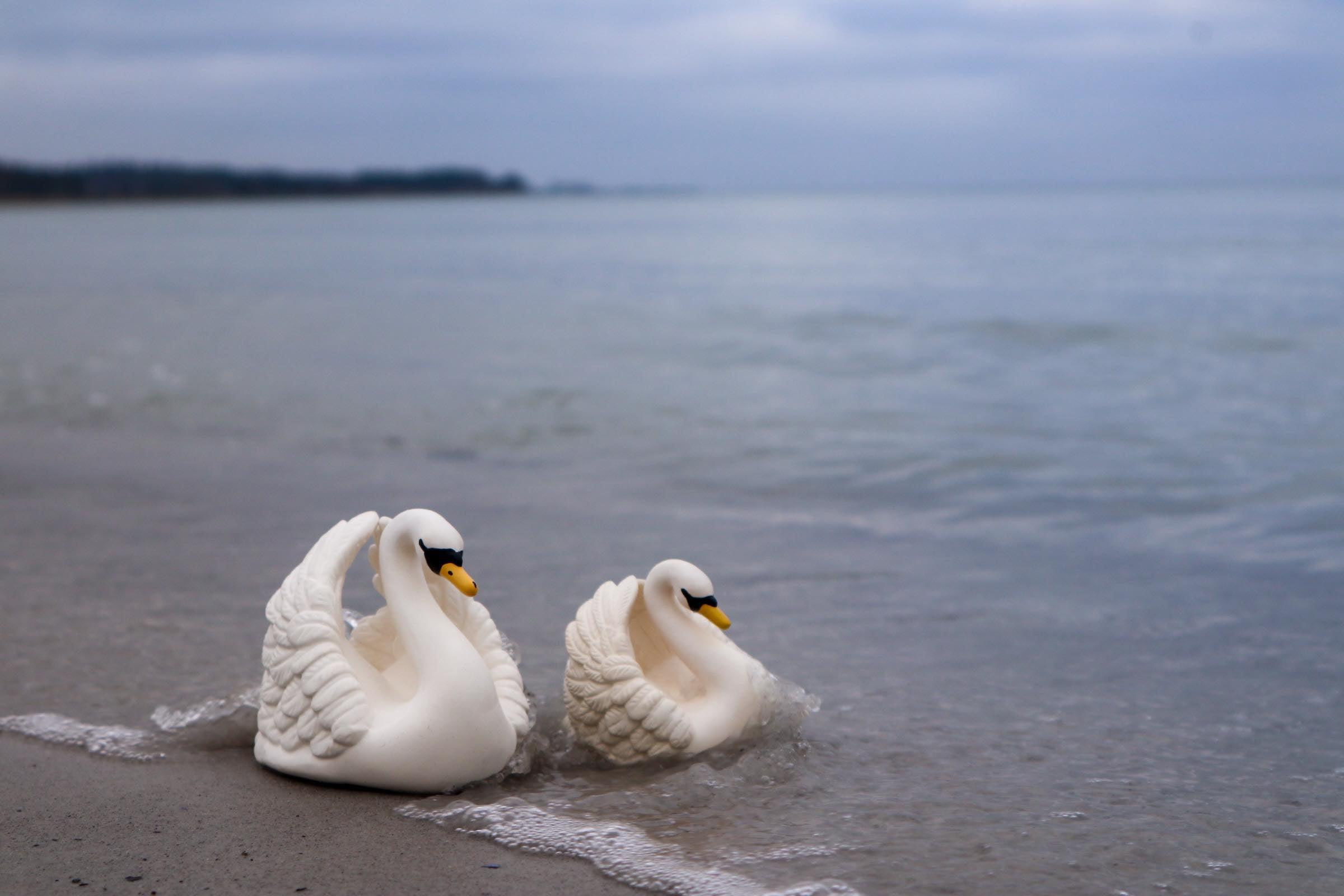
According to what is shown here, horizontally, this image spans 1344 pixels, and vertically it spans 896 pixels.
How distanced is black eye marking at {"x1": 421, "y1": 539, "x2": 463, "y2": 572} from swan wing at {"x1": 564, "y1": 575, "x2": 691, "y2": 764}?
643mm

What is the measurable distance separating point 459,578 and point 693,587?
0.94m

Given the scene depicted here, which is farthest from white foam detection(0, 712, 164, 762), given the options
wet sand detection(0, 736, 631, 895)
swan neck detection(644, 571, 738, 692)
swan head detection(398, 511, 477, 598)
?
swan neck detection(644, 571, 738, 692)

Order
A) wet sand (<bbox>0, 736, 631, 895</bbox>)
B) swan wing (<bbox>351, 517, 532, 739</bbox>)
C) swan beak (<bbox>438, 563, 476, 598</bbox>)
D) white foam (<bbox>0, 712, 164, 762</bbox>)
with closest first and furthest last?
wet sand (<bbox>0, 736, 631, 895</bbox>)
swan beak (<bbox>438, 563, 476, 598</bbox>)
swan wing (<bbox>351, 517, 532, 739</bbox>)
white foam (<bbox>0, 712, 164, 762</bbox>)

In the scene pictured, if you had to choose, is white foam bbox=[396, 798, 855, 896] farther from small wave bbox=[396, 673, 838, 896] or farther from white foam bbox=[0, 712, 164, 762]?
white foam bbox=[0, 712, 164, 762]

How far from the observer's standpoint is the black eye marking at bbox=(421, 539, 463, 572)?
439cm

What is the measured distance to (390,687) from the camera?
15.4ft

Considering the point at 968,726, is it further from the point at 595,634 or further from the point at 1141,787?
the point at 595,634

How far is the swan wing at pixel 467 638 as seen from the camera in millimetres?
4742

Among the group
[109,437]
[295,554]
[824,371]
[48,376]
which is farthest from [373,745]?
[48,376]

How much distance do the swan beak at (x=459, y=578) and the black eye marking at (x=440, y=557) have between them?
11 millimetres

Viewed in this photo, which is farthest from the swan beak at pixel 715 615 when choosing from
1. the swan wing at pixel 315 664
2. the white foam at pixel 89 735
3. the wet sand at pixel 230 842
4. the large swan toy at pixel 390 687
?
the white foam at pixel 89 735

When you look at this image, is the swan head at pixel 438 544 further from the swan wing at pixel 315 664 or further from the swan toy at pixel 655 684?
the swan toy at pixel 655 684

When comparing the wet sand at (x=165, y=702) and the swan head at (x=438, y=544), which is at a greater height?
the swan head at (x=438, y=544)

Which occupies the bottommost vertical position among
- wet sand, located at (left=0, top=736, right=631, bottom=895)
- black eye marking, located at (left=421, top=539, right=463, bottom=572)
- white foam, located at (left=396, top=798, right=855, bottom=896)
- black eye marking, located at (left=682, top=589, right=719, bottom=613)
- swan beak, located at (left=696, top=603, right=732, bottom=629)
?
wet sand, located at (left=0, top=736, right=631, bottom=895)
